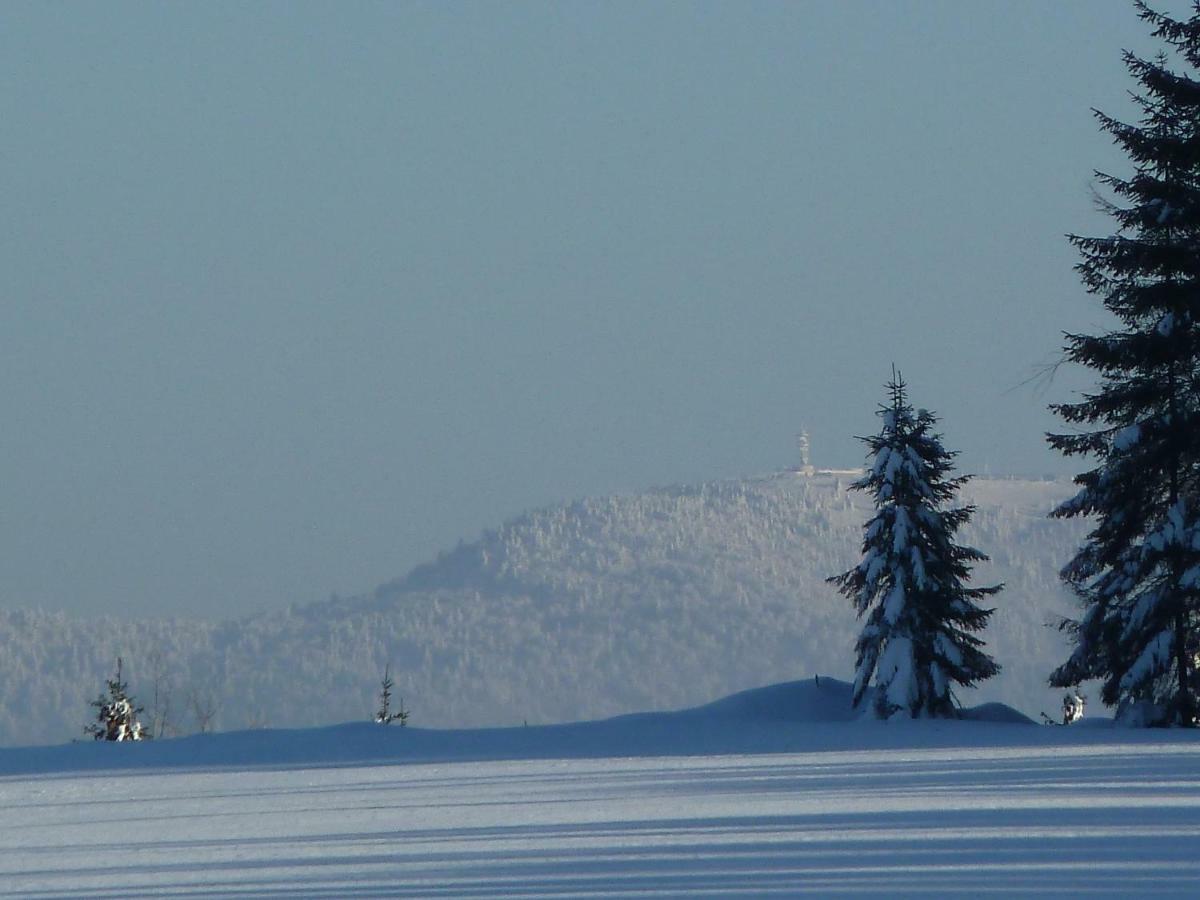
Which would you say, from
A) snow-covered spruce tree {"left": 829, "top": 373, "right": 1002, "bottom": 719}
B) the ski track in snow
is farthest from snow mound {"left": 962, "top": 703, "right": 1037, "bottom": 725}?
the ski track in snow

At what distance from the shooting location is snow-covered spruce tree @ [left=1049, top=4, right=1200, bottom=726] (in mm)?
20375

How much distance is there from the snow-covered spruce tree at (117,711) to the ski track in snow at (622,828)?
52.0 feet

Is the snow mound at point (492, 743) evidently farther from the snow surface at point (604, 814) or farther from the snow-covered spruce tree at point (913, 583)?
the snow-covered spruce tree at point (913, 583)

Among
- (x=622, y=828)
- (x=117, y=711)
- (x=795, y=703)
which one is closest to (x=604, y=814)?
(x=622, y=828)

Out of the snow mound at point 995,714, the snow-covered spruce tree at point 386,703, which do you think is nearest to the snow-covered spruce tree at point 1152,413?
the snow mound at point 995,714

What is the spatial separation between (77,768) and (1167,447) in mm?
14179

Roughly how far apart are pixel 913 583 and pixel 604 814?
13.3m

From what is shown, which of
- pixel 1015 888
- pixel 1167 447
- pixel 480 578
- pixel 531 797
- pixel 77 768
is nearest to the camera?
pixel 1015 888

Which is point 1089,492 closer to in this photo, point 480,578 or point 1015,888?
point 1015,888

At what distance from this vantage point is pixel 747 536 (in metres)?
107

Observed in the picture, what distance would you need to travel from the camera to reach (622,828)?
30.5 feet

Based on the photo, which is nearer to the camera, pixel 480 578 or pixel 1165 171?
pixel 1165 171

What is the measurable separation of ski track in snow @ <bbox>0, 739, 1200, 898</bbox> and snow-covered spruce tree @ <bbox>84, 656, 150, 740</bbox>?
1584 centimetres

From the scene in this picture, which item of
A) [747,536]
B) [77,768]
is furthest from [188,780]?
[747,536]
